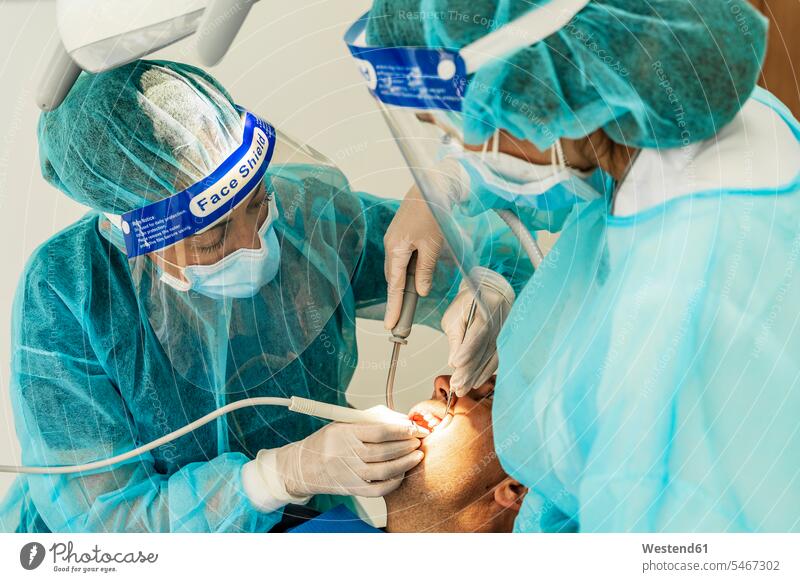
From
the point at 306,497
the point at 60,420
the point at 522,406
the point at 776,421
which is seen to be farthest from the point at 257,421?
the point at 776,421

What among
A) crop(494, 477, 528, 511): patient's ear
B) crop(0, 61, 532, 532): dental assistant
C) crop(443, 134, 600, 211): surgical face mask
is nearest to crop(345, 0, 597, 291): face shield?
crop(443, 134, 600, 211): surgical face mask

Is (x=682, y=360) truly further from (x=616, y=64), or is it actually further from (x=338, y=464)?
(x=338, y=464)

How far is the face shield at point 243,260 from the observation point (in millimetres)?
891

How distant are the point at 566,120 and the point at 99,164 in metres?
0.47

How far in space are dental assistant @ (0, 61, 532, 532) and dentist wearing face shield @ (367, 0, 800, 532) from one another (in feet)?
0.58

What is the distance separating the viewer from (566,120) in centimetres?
76

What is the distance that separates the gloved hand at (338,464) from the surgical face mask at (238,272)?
0.62 feet

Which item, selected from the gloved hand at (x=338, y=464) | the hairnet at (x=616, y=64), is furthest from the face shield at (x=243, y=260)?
the hairnet at (x=616, y=64)

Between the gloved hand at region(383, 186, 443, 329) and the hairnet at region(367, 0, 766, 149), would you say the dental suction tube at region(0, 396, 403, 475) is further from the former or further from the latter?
the hairnet at region(367, 0, 766, 149)

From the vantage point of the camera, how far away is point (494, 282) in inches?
36.1

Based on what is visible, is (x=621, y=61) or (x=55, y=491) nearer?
(x=621, y=61)

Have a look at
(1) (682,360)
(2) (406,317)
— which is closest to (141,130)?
(2) (406,317)
